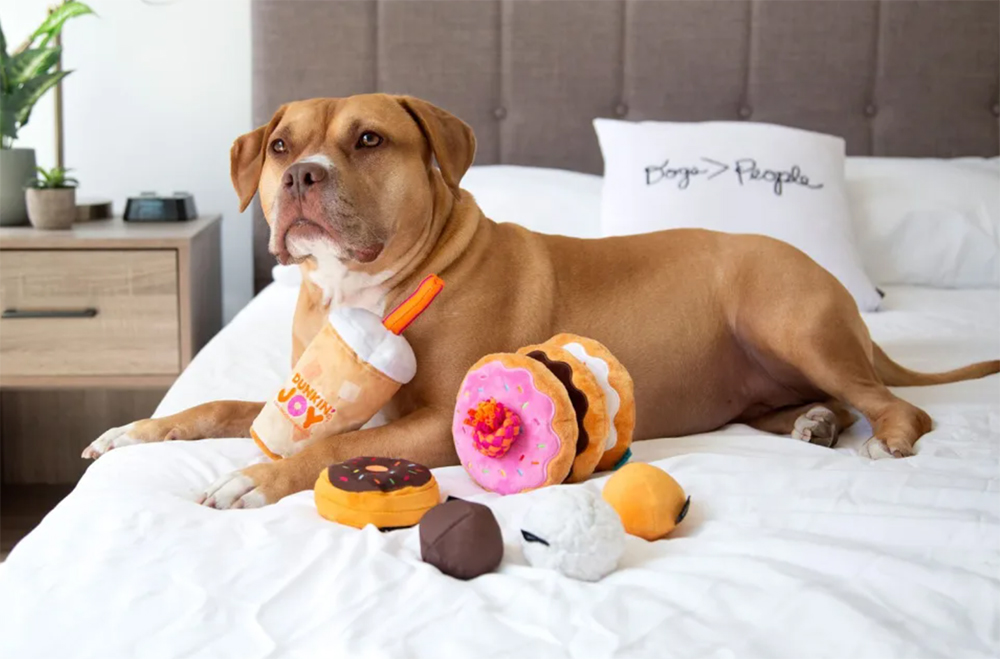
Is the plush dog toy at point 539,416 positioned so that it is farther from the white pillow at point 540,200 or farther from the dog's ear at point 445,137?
the white pillow at point 540,200

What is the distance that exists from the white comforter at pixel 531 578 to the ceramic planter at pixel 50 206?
1491 mm

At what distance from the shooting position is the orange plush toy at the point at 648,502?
1.24 m

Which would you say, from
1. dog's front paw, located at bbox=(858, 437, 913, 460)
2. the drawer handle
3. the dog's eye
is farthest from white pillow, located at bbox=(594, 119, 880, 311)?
the drawer handle

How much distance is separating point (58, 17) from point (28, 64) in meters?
0.16

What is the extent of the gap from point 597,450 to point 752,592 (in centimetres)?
42

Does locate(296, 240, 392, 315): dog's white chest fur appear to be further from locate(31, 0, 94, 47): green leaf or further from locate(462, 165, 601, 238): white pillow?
locate(31, 0, 94, 47): green leaf

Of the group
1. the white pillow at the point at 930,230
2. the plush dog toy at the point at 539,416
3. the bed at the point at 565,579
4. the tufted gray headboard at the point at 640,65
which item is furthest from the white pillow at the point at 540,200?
the plush dog toy at the point at 539,416

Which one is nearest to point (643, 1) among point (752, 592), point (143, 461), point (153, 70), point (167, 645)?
point (153, 70)

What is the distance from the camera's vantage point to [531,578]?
1075 mm

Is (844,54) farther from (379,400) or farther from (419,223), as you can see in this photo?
(379,400)

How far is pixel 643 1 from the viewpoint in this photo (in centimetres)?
314

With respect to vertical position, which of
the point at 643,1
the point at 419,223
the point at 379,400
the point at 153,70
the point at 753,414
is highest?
the point at 643,1

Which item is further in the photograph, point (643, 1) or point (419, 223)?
point (643, 1)

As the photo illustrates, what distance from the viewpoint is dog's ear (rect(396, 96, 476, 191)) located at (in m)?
1.69
